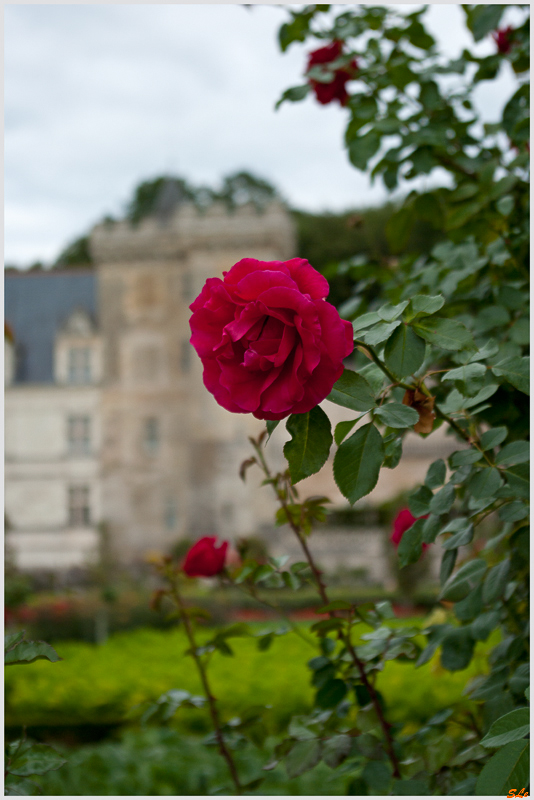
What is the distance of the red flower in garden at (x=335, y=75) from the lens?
1.17 m

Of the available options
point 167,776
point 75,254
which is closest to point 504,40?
point 167,776

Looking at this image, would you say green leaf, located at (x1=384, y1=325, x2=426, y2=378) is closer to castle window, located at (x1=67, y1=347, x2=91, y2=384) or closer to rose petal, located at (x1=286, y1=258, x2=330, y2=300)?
rose petal, located at (x1=286, y1=258, x2=330, y2=300)

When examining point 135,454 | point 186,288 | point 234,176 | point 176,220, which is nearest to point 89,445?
point 135,454

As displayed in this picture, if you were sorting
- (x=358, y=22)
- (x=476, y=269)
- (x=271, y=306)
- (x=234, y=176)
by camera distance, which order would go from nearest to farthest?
(x=271, y=306) < (x=476, y=269) < (x=358, y=22) < (x=234, y=176)

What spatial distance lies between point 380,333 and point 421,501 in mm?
263

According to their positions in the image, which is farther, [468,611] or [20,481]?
[20,481]

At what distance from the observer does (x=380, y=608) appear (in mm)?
840

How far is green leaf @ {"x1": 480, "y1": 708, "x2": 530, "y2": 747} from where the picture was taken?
51 cm

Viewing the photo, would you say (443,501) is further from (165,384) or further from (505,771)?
(165,384)

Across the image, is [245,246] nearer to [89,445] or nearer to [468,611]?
[89,445]

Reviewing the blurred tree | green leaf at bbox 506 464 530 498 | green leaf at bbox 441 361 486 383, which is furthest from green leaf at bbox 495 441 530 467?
the blurred tree

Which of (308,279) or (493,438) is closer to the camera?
(308,279)

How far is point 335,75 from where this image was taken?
117 centimetres

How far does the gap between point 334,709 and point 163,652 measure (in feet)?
12.8
